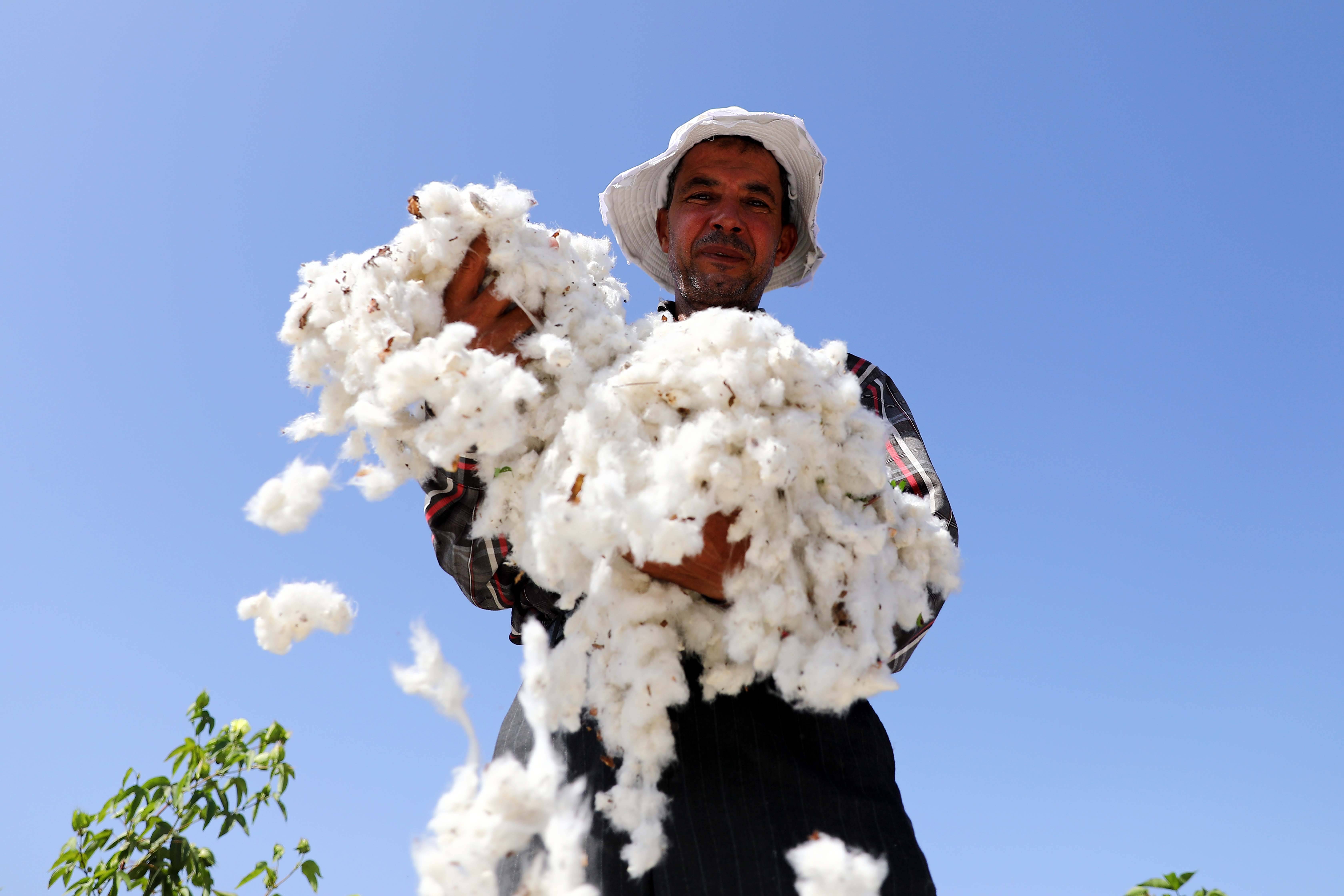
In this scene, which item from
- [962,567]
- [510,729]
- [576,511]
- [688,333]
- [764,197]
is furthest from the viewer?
[764,197]

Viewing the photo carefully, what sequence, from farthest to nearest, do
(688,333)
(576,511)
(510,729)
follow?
(510,729)
(688,333)
(576,511)

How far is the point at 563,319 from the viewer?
1.37m

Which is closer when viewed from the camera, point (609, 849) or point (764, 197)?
point (609, 849)

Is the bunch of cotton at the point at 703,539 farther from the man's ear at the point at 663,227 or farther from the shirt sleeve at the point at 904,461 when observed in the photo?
the man's ear at the point at 663,227

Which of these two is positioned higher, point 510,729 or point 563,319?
point 563,319

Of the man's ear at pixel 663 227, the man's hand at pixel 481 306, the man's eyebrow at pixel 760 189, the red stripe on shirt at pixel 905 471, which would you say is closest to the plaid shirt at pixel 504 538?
the red stripe on shirt at pixel 905 471

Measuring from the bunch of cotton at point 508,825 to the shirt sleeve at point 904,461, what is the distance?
550 millimetres

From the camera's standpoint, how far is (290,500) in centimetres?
140


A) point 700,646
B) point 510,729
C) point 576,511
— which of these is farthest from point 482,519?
point 510,729

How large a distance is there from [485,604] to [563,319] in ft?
2.25

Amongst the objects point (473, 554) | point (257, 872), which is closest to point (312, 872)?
point (257, 872)

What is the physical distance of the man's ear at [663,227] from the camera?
2.23m

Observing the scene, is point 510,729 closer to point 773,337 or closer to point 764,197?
point 773,337

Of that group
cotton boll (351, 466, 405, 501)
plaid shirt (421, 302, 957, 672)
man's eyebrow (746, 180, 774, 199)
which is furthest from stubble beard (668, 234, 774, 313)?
cotton boll (351, 466, 405, 501)
